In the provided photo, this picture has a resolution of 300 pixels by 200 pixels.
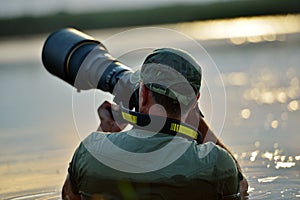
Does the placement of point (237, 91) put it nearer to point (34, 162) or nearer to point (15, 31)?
point (34, 162)

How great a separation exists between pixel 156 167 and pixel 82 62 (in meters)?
1.36

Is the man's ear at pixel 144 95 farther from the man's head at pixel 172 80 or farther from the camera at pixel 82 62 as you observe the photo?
the camera at pixel 82 62

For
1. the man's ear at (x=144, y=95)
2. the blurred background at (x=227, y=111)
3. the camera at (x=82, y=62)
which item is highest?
the man's ear at (x=144, y=95)

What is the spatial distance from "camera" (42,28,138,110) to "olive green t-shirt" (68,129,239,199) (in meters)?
0.73

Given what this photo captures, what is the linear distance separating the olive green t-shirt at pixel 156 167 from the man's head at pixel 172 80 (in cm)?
16

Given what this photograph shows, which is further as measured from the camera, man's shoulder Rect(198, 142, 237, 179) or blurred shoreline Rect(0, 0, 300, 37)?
blurred shoreline Rect(0, 0, 300, 37)

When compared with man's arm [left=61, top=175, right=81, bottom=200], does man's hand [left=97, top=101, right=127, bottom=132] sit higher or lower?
higher

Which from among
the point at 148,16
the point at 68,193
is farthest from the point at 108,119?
the point at 148,16

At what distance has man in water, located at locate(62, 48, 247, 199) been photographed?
458 cm

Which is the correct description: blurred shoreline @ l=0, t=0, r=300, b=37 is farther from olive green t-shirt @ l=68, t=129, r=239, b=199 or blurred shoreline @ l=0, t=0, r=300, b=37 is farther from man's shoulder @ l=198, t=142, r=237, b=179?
man's shoulder @ l=198, t=142, r=237, b=179

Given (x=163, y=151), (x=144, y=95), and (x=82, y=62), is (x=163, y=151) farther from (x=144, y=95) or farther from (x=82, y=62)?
(x=82, y=62)

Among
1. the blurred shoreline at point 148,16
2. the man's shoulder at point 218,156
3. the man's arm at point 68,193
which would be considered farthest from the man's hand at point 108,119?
the blurred shoreline at point 148,16

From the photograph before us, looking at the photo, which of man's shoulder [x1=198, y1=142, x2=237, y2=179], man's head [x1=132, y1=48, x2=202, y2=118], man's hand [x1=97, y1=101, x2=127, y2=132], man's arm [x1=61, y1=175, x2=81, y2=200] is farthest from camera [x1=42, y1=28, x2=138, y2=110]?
man's shoulder [x1=198, y1=142, x2=237, y2=179]

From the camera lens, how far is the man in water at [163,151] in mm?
4582
